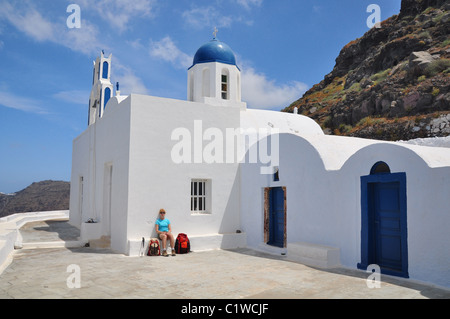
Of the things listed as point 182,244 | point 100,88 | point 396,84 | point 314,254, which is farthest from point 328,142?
point 396,84

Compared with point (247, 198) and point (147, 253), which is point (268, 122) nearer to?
point (247, 198)

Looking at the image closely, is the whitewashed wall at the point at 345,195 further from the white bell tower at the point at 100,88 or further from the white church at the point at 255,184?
the white bell tower at the point at 100,88

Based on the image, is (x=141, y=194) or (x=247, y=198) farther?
(x=247, y=198)

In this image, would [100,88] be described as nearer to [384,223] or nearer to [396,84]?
[384,223]

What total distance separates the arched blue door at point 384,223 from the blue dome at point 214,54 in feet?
24.2

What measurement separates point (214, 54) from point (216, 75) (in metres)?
0.80

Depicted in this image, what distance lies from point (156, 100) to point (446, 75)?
20179 millimetres

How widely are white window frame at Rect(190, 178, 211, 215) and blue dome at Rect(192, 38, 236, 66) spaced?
4588 mm

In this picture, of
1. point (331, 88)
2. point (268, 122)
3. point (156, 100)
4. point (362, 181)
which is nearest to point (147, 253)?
point (156, 100)

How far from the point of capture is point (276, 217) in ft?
32.1

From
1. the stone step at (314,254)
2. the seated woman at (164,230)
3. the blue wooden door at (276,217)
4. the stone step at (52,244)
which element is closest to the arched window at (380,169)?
the stone step at (314,254)

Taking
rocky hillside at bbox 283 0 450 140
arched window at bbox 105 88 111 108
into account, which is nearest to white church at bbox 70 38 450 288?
arched window at bbox 105 88 111 108

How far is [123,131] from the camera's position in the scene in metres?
9.91

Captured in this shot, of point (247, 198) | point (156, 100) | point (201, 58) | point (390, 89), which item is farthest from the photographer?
point (390, 89)
